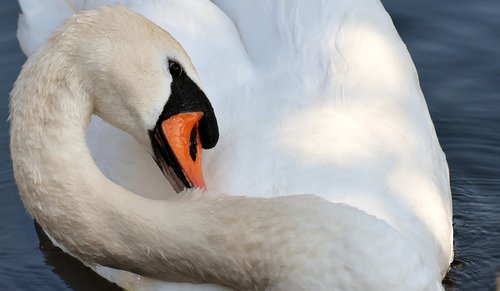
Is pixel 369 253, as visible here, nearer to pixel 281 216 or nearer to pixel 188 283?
pixel 281 216

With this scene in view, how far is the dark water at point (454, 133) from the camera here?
6.05 meters

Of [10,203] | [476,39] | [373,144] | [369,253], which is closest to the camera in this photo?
[369,253]

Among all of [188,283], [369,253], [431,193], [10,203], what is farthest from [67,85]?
[10,203]

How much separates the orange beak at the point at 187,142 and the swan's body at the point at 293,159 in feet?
0.47

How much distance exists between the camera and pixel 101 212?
15.2ft

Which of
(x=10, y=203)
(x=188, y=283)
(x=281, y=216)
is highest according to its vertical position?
(x=281, y=216)

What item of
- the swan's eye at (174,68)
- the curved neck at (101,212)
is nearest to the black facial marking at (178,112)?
the swan's eye at (174,68)

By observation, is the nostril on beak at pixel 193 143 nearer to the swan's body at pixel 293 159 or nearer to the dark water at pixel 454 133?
the swan's body at pixel 293 159

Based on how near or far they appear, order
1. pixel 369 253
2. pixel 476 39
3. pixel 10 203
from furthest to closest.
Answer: pixel 476 39 → pixel 10 203 → pixel 369 253

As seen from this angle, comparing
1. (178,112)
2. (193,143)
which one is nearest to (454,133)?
(193,143)

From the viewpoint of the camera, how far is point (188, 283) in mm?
4855

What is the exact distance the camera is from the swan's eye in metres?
4.79

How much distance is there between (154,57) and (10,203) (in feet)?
7.26

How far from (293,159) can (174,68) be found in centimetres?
68
